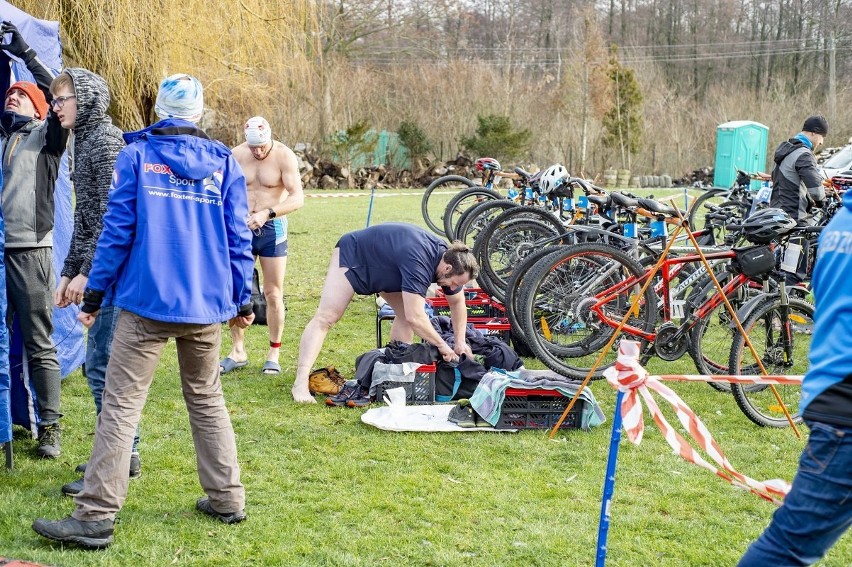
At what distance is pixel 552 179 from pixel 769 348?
10.6 feet

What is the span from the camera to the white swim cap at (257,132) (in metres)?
6.21

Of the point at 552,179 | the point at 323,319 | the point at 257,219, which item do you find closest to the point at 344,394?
the point at 323,319

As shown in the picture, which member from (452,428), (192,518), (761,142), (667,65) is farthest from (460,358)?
(667,65)

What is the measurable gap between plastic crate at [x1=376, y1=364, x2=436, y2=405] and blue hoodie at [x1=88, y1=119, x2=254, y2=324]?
2.18m

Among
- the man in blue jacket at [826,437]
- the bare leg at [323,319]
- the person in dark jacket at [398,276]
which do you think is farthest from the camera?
the bare leg at [323,319]

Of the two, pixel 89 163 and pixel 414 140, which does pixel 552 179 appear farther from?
pixel 414 140

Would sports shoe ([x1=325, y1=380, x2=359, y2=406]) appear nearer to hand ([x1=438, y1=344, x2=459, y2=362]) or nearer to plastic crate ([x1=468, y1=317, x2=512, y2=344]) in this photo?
hand ([x1=438, y1=344, x2=459, y2=362])

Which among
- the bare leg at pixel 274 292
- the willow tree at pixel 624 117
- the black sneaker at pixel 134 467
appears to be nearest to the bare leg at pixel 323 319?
the bare leg at pixel 274 292

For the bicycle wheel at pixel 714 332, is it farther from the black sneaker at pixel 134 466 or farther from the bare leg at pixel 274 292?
the black sneaker at pixel 134 466

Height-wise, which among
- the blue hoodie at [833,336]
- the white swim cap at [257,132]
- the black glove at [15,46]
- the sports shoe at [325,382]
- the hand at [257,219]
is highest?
the black glove at [15,46]

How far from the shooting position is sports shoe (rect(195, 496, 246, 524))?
3.88 meters

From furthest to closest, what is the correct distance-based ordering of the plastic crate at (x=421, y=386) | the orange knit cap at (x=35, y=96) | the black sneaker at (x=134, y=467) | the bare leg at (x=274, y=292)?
1. the bare leg at (x=274, y=292)
2. the plastic crate at (x=421, y=386)
3. the orange knit cap at (x=35, y=96)
4. the black sneaker at (x=134, y=467)

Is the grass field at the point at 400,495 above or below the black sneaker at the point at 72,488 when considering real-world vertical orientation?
below

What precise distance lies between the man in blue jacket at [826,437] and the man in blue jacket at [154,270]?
227cm
